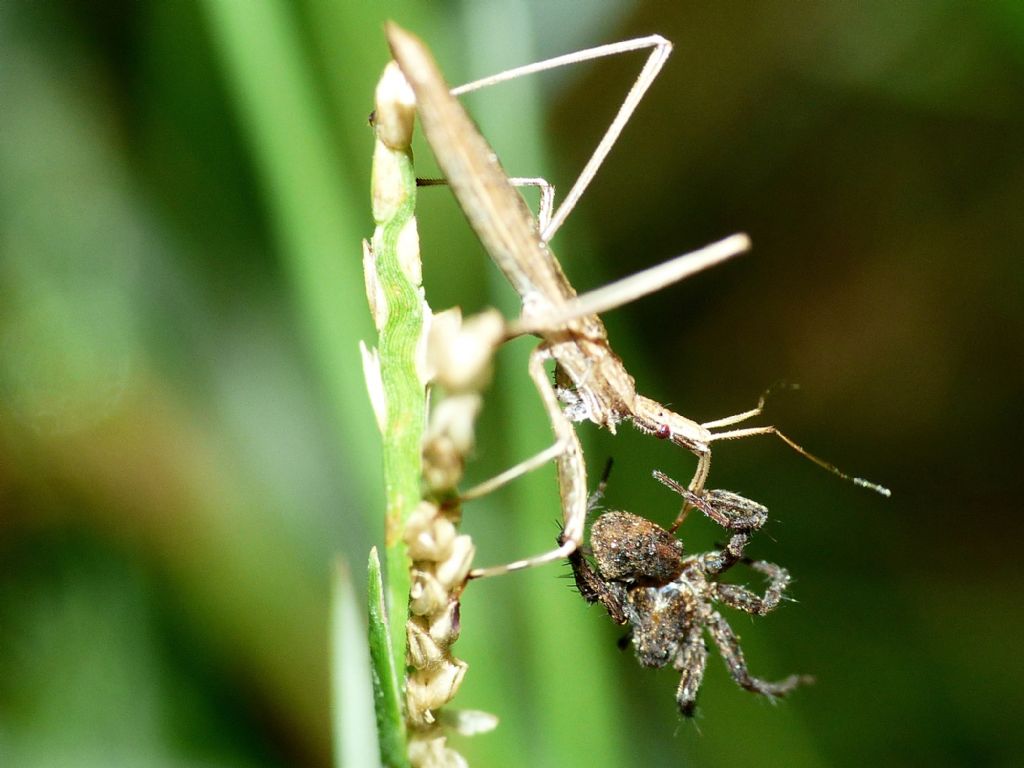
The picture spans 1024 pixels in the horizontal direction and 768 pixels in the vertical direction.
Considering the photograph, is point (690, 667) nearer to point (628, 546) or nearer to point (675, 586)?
point (675, 586)

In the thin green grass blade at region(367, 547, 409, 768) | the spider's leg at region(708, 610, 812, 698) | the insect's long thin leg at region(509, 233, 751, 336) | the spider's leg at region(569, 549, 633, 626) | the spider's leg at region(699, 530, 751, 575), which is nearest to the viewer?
the thin green grass blade at region(367, 547, 409, 768)

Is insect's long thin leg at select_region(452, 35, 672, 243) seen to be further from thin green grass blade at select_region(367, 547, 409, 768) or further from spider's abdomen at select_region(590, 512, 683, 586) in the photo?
thin green grass blade at select_region(367, 547, 409, 768)

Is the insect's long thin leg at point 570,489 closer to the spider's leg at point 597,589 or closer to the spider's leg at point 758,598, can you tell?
the spider's leg at point 597,589

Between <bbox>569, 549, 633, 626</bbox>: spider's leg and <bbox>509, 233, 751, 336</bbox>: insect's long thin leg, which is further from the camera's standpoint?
<bbox>569, 549, 633, 626</bbox>: spider's leg

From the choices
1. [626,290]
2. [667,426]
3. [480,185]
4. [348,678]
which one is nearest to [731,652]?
[667,426]

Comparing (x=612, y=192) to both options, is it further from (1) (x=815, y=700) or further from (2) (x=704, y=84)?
(1) (x=815, y=700)

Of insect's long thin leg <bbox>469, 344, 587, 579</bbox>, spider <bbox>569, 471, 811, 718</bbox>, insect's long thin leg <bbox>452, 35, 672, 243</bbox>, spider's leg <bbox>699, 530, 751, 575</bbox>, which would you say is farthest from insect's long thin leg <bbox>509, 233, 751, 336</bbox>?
spider's leg <bbox>699, 530, 751, 575</bbox>

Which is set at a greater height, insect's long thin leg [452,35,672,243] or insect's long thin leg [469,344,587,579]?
insect's long thin leg [452,35,672,243]
